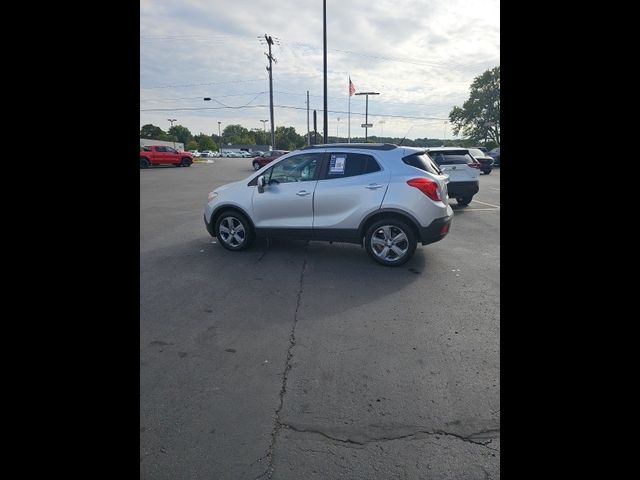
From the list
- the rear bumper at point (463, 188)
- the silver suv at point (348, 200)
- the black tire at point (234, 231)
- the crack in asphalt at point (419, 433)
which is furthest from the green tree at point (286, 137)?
the crack in asphalt at point (419, 433)

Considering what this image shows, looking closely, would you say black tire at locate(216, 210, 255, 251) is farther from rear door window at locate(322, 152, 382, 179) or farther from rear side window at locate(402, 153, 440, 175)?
rear side window at locate(402, 153, 440, 175)

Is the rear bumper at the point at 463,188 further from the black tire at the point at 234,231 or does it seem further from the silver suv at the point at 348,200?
the black tire at the point at 234,231

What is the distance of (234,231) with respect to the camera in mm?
6082

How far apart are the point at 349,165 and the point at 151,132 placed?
13.9ft

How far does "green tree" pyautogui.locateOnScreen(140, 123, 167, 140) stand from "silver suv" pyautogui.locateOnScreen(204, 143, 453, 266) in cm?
358

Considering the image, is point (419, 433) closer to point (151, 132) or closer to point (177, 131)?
point (151, 132)

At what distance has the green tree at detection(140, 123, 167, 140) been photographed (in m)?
1.16

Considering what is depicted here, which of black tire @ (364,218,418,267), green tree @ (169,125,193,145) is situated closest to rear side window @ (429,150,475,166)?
black tire @ (364,218,418,267)

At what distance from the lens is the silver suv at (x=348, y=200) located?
17.1 feet

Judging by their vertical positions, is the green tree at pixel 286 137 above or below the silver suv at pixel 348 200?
above

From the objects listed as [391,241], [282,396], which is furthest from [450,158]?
[282,396]

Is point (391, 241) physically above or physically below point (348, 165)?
below
